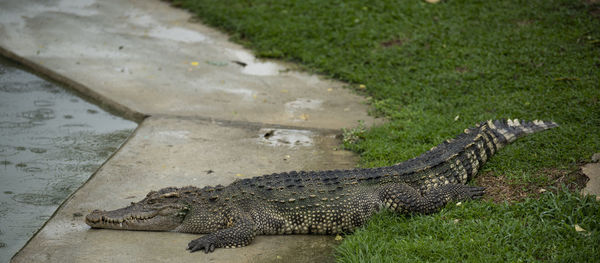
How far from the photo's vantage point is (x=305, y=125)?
780 cm

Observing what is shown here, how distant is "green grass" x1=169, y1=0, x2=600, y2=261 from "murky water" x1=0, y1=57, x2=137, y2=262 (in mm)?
3209

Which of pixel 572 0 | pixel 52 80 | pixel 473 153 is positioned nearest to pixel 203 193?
pixel 473 153

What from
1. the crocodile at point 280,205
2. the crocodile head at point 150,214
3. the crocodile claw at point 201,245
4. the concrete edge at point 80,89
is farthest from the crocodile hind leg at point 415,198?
the concrete edge at point 80,89

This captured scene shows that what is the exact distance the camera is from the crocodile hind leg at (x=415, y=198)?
539 cm

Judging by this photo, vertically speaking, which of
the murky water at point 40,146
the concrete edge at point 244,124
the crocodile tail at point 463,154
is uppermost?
the crocodile tail at point 463,154

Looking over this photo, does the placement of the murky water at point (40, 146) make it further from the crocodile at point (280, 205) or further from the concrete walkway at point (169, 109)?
the crocodile at point (280, 205)

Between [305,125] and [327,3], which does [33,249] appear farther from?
[327,3]

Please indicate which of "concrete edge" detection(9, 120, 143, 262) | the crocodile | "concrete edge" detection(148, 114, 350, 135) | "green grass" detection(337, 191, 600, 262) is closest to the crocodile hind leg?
the crocodile

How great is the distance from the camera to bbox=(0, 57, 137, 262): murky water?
5.77 meters

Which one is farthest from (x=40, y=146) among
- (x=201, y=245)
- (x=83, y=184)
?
(x=201, y=245)

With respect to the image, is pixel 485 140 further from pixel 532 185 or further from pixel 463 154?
pixel 532 185

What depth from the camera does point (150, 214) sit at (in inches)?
211

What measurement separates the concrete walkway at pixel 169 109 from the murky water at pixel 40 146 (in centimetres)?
29

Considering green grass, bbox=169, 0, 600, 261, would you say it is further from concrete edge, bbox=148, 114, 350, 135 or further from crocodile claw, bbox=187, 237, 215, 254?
crocodile claw, bbox=187, 237, 215, 254
